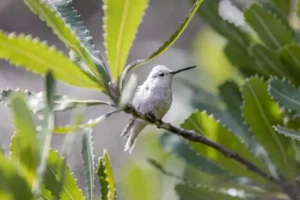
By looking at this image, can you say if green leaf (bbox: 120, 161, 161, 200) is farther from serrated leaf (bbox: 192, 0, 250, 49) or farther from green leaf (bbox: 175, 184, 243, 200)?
serrated leaf (bbox: 192, 0, 250, 49)

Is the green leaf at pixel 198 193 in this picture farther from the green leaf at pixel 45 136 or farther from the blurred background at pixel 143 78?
the green leaf at pixel 45 136

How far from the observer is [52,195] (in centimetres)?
104

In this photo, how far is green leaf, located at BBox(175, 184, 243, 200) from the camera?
1.37 meters

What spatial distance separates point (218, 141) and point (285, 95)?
0.62 ft

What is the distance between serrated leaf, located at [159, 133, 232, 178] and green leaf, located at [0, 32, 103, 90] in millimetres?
493

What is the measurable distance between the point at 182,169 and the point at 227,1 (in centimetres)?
48

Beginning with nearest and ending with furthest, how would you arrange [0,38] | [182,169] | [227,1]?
[0,38] → [182,169] → [227,1]

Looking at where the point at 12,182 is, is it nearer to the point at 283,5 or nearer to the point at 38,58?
the point at 38,58

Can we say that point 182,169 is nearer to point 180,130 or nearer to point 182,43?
point 180,130

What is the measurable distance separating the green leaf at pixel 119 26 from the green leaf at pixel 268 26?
1.46ft

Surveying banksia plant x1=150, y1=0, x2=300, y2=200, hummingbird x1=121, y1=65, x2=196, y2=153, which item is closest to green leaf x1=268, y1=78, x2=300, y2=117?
banksia plant x1=150, y1=0, x2=300, y2=200

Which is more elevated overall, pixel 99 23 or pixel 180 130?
pixel 180 130

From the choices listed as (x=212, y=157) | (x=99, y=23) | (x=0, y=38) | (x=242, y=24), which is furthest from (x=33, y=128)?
(x=99, y=23)

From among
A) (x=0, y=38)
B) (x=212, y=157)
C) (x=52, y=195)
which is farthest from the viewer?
(x=212, y=157)
